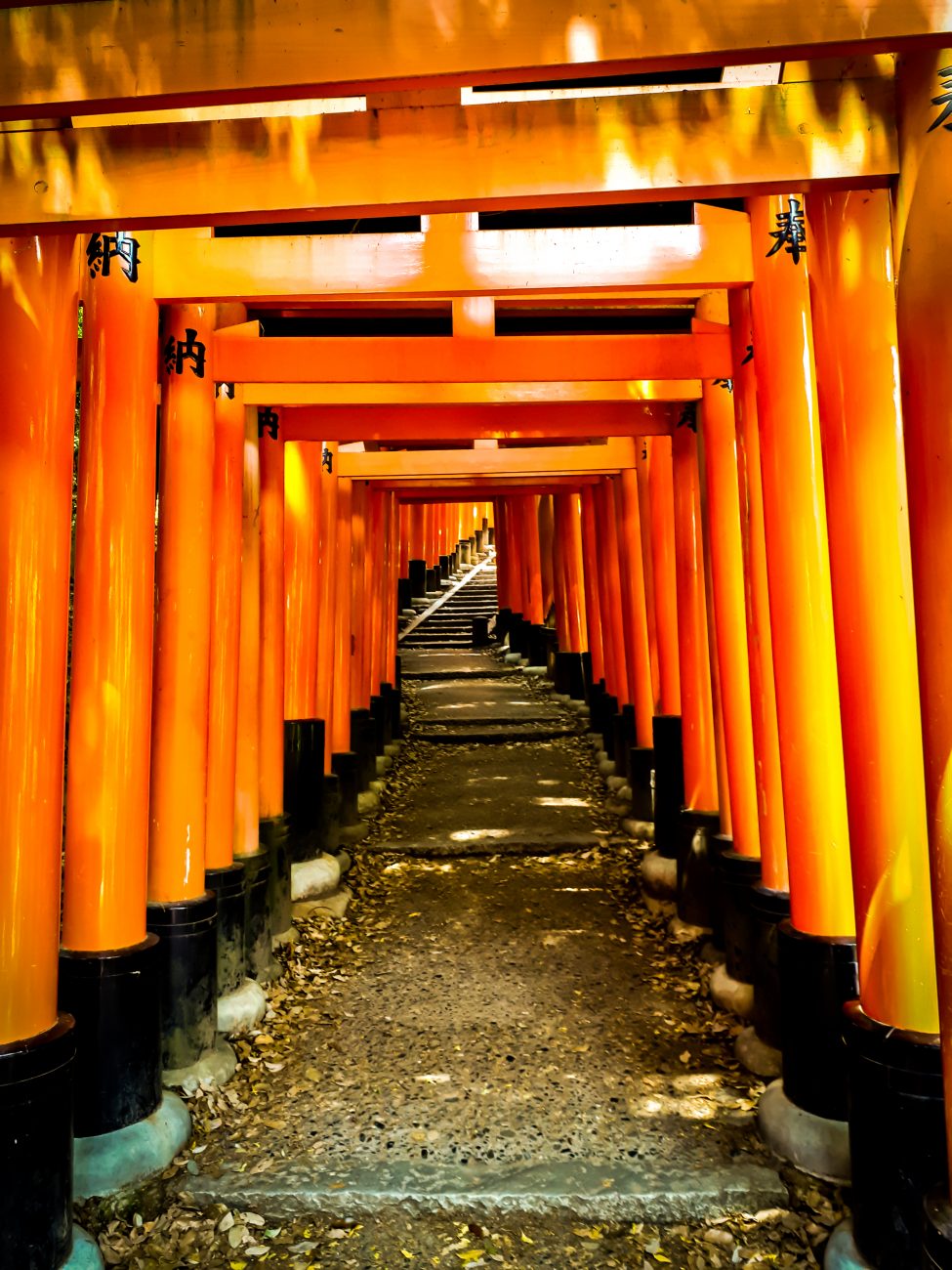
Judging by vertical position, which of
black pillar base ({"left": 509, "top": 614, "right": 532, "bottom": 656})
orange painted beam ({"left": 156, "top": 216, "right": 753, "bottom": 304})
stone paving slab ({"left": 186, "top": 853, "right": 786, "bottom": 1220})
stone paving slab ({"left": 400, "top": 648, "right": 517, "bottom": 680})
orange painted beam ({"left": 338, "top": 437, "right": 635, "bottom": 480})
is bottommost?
stone paving slab ({"left": 186, "top": 853, "right": 786, "bottom": 1220})

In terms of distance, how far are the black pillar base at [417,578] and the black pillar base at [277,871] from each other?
16.5 metres

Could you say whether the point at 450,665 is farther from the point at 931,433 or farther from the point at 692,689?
the point at 931,433

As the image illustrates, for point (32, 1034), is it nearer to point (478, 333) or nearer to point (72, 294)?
point (72, 294)

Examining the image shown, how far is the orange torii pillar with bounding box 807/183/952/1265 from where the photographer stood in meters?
2.38

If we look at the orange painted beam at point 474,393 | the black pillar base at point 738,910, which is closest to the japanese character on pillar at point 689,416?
the orange painted beam at point 474,393

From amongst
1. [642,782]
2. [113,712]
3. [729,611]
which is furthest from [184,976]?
[642,782]

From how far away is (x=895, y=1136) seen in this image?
2.36 m

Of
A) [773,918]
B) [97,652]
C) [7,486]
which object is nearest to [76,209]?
[7,486]

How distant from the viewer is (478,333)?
4.16 meters

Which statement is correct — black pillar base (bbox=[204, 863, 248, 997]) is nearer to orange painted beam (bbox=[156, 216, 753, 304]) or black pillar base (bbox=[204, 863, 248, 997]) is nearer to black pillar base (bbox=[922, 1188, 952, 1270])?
orange painted beam (bbox=[156, 216, 753, 304])

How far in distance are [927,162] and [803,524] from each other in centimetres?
145

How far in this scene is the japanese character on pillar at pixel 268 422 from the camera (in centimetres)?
528

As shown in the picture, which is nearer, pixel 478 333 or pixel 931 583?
pixel 931 583

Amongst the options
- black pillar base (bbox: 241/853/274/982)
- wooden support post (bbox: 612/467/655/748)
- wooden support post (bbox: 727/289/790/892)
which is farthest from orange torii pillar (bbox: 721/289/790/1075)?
wooden support post (bbox: 612/467/655/748)
